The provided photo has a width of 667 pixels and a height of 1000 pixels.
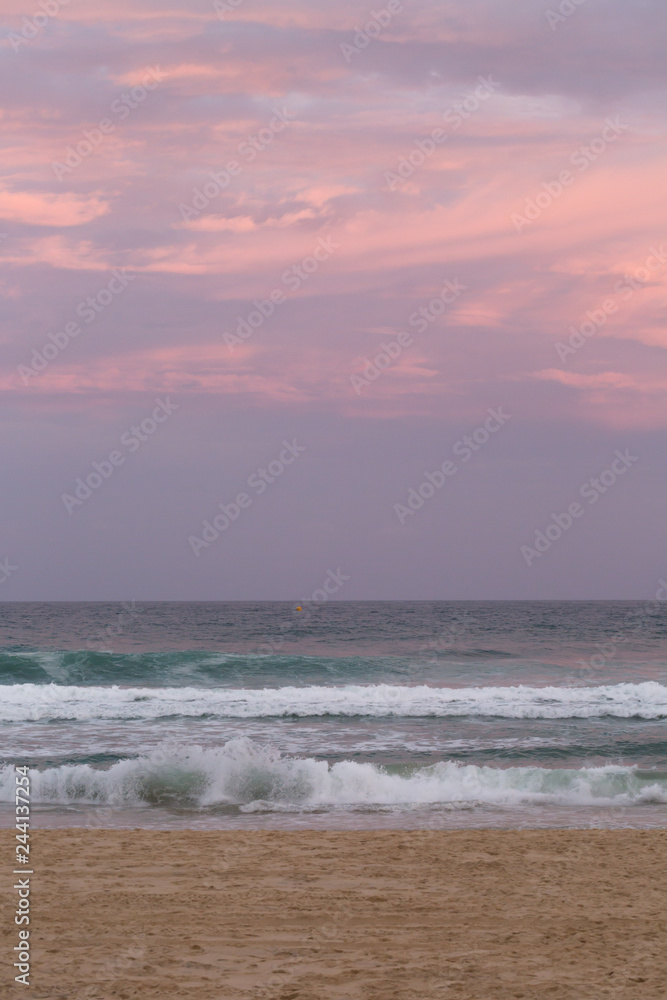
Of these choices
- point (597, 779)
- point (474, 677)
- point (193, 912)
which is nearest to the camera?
point (193, 912)

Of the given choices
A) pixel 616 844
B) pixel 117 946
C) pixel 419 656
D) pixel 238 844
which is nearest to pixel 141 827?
pixel 238 844

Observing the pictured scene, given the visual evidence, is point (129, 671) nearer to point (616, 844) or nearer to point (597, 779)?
point (597, 779)

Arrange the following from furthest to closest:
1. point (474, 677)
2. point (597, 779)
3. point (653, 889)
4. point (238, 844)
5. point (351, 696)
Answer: point (474, 677)
point (351, 696)
point (597, 779)
point (238, 844)
point (653, 889)

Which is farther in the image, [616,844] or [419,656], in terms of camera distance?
[419,656]

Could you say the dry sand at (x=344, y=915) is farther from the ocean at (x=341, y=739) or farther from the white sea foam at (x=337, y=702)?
the white sea foam at (x=337, y=702)

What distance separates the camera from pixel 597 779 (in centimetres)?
1345

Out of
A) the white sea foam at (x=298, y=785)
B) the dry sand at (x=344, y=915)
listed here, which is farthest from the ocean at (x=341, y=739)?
the dry sand at (x=344, y=915)

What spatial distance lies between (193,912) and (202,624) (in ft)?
183

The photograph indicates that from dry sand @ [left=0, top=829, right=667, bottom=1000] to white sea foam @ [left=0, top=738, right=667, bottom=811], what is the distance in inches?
104

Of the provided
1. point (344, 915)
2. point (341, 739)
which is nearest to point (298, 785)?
point (341, 739)

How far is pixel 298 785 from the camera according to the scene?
42.6ft

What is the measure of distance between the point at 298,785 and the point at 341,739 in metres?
5.00

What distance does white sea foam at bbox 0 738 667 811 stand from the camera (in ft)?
41.5

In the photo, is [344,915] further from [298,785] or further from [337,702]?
[337,702]
